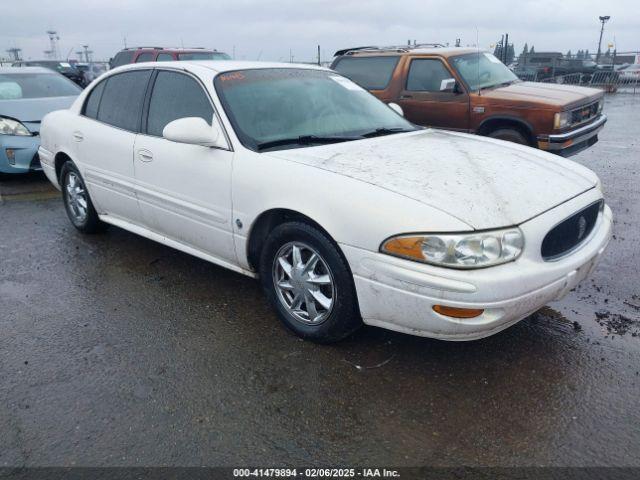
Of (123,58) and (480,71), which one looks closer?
(480,71)

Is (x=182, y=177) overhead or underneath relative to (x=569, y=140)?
overhead

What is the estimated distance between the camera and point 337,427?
2.53 m

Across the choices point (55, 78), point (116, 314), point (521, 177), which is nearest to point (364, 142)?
point (521, 177)

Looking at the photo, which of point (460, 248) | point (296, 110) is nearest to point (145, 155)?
point (296, 110)

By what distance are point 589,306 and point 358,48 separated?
6264mm

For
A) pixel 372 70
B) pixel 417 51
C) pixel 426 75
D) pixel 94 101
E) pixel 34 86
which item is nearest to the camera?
pixel 94 101

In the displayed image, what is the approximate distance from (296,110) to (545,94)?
4355mm

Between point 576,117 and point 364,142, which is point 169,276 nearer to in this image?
point 364,142

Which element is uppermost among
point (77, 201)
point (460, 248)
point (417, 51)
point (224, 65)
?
point (224, 65)

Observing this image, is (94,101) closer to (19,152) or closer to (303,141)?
(303,141)

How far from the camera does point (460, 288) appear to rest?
2535 millimetres

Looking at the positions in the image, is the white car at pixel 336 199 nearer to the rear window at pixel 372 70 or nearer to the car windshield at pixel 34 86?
the rear window at pixel 372 70

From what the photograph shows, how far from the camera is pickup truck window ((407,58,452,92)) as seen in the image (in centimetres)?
728

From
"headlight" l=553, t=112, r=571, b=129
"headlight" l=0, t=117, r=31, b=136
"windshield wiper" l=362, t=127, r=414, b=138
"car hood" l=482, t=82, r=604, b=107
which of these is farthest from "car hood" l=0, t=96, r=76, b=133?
"headlight" l=553, t=112, r=571, b=129
